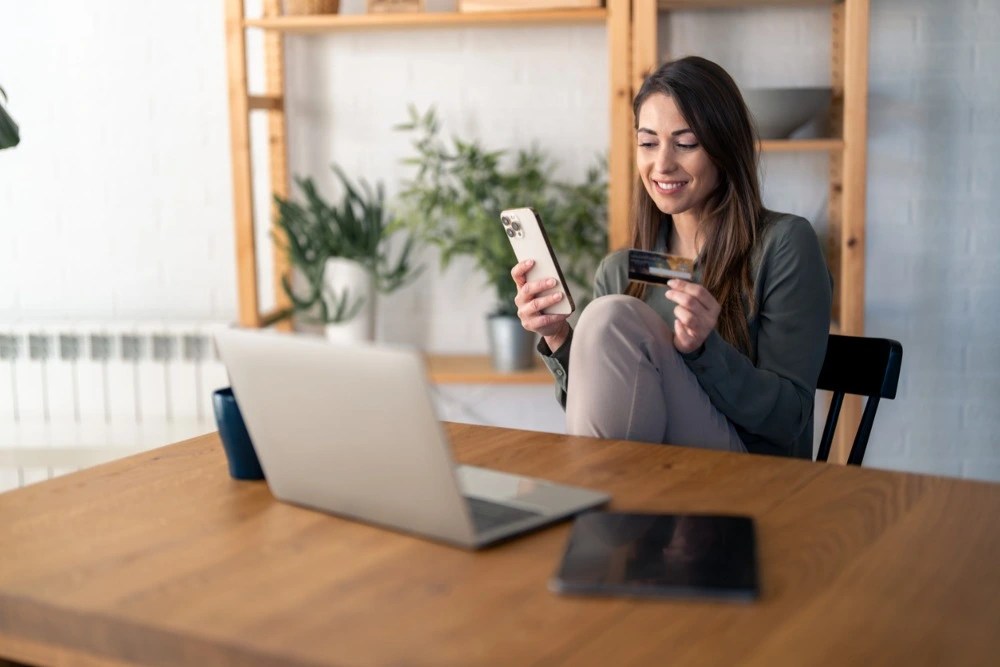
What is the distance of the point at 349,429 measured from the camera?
3.94 feet

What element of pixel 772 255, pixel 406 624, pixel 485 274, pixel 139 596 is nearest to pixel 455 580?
pixel 406 624

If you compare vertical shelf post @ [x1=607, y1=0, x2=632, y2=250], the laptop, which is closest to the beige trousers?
the laptop

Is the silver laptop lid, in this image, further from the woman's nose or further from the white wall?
the white wall

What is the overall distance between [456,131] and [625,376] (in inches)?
75.6

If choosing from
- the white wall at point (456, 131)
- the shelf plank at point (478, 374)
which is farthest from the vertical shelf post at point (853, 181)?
the shelf plank at point (478, 374)

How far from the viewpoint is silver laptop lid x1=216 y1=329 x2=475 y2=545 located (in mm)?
1126

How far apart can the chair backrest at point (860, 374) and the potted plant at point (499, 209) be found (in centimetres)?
132

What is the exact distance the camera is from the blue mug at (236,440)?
4.74 ft

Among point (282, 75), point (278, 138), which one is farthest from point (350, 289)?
point (282, 75)

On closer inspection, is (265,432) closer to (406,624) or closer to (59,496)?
(59,496)

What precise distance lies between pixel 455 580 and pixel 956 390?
2.75 m

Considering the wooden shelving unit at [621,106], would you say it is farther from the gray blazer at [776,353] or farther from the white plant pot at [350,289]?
the gray blazer at [776,353]

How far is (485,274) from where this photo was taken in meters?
3.67

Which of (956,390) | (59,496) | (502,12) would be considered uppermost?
(502,12)
